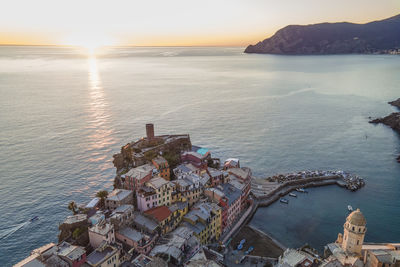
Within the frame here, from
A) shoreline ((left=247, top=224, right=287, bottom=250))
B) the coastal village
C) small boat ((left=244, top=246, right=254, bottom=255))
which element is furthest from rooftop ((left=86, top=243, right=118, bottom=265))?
shoreline ((left=247, top=224, right=287, bottom=250))

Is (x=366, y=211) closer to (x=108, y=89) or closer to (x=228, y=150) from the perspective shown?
(x=228, y=150)

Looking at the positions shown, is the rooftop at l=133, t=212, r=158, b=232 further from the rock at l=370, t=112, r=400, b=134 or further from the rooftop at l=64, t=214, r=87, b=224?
the rock at l=370, t=112, r=400, b=134

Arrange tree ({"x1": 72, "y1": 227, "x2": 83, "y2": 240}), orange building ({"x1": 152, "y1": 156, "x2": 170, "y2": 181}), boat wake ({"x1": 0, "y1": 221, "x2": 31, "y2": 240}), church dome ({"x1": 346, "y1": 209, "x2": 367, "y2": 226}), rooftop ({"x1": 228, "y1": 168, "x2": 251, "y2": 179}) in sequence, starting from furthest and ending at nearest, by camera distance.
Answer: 1. rooftop ({"x1": 228, "y1": 168, "x2": 251, "y2": 179})
2. orange building ({"x1": 152, "y1": 156, "x2": 170, "y2": 181})
3. boat wake ({"x1": 0, "y1": 221, "x2": 31, "y2": 240})
4. tree ({"x1": 72, "y1": 227, "x2": 83, "y2": 240})
5. church dome ({"x1": 346, "y1": 209, "x2": 367, "y2": 226})

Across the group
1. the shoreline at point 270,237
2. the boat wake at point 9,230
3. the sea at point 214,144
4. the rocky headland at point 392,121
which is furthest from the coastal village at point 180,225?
the rocky headland at point 392,121

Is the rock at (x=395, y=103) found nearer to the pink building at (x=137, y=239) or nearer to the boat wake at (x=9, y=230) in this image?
the pink building at (x=137, y=239)

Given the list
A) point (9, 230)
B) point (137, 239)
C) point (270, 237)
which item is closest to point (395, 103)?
point (270, 237)

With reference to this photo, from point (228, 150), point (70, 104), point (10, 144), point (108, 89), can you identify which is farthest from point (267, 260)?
point (108, 89)

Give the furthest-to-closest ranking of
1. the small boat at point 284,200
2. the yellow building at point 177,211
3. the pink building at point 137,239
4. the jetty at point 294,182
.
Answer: the jetty at point 294,182 < the small boat at point 284,200 < the yellow building at point 177,211 < the pink building at point 137,239

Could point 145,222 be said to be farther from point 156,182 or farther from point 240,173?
point 240,173
